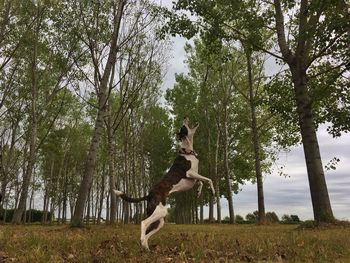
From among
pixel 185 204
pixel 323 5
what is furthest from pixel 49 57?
pixel 185 204

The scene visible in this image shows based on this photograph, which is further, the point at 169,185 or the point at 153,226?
the point at 169,185

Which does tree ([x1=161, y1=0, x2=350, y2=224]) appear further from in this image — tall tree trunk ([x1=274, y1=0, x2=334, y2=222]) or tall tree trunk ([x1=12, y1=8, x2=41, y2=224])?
Result: tall tree trunk ([x1=12, y1=8, x2=41, y2=224])

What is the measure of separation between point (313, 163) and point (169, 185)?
10792 mm

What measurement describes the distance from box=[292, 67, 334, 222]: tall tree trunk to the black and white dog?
30.9 ft

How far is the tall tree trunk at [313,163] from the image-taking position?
16.4 metres

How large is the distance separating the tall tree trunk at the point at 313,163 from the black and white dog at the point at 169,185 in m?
9.42

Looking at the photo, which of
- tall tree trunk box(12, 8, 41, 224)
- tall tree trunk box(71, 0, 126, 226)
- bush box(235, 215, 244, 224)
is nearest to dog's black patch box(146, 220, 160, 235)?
tall tree trunk box(71, 0, 126, 226)

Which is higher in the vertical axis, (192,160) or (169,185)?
(192,160)

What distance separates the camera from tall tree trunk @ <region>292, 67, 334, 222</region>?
1641 cm

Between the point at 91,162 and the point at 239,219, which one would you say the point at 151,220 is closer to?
the point at 91,162

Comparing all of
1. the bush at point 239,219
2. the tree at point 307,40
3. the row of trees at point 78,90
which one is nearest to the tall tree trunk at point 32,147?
the row of trees at point 78,90

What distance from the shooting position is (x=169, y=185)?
7895 millimetres

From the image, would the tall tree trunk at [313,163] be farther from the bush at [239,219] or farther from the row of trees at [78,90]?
the bush at [239,219]

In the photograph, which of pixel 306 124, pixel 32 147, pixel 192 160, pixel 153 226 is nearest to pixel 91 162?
pixel 306 124
